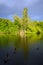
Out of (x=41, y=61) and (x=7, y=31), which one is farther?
(x=7, y=31)

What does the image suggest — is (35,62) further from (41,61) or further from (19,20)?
(19,20)

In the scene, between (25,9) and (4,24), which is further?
(4,24)

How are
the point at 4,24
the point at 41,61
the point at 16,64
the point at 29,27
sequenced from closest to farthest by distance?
the point at 16,64, the point at 41,61, the point at 4,24, the point at 29,27

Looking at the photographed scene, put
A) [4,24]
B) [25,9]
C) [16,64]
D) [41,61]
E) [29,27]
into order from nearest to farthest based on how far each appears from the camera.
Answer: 1. [16,64]
2. [41,61]
3. [25,9]
4. [4,24]
5. [29,27]

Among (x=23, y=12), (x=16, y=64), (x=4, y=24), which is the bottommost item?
(x=16, y=64)

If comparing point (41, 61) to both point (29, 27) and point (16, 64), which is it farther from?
point (29, 27)

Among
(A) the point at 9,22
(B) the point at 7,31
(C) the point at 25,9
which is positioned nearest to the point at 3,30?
(B) the point at 7,31

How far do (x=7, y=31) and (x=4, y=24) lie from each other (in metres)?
6.52

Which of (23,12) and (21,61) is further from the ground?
(23,12)

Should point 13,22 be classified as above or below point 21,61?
above

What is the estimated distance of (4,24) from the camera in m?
130

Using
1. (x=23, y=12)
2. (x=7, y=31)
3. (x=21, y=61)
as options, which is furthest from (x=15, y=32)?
(x=21, y=61)

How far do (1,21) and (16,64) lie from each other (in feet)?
359

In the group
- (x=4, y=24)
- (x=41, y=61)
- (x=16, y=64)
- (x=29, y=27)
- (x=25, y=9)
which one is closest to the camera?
(x=16, y=64)
